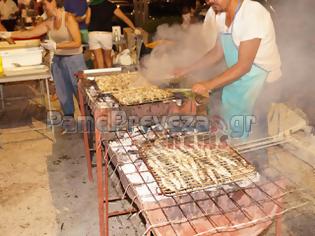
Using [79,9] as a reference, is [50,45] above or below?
below

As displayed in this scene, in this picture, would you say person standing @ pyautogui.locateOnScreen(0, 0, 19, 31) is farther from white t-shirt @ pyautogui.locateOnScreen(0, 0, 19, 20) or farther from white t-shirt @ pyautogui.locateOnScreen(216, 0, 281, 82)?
white t-shirt @ pyautogui.locateOnScreen(216, 0, 281, 82)

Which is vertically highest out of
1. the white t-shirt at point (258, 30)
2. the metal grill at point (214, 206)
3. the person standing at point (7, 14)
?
the white t-shirt at point (258, 30)

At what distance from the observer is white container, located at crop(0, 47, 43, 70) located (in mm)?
4848

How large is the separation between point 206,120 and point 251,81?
654mm

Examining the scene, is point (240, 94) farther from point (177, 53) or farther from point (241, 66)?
point (177, 53)

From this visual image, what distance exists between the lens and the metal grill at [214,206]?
67.6 inches

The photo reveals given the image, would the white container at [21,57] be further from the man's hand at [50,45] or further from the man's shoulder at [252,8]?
the man's shoulder at [252,8]

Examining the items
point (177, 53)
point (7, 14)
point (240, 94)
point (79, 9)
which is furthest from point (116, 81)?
point (7, 14)

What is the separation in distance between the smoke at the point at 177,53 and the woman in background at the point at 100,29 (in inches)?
54.2

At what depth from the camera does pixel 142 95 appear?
3.17m

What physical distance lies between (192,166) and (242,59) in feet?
3.84

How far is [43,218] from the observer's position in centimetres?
356

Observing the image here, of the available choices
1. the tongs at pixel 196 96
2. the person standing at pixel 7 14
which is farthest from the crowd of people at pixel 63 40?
the person standing at pixel 7 14

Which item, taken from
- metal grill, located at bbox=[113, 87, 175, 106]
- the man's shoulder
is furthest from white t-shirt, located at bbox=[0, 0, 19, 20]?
the man's shoulder
